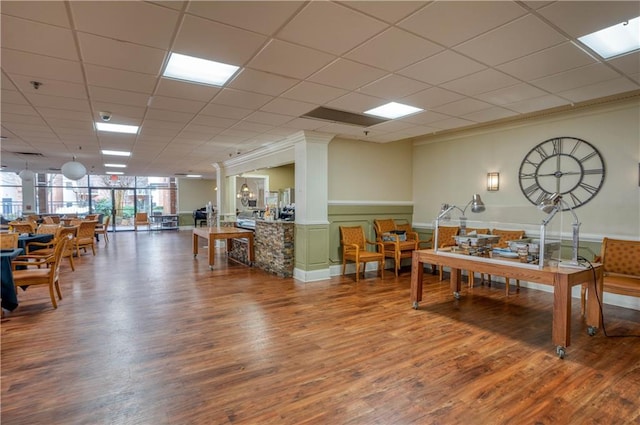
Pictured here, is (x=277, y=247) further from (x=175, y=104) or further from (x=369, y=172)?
(x=175, y=104)

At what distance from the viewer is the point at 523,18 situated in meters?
2.12

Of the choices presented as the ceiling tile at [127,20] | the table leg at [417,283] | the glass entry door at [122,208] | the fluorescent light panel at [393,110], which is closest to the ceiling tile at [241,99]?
the ceiling tile at [127,20]

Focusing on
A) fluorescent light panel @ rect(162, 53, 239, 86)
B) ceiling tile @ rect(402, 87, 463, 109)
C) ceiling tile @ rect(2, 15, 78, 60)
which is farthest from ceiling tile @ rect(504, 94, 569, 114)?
ceiling tile @ rect(2, 15, 78, 60)

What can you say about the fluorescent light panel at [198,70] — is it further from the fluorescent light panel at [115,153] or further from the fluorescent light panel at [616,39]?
the fluorescent light panel at [115,153]

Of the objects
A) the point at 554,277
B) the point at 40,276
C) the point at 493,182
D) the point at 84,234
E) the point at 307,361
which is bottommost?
the point at 307,361

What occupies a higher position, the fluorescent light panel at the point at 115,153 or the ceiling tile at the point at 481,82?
the ceiling tile at the point at 481,82

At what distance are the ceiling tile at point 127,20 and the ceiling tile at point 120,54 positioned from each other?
0.10m

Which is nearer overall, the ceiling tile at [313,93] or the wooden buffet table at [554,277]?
the wooden buffet table at [554,277]

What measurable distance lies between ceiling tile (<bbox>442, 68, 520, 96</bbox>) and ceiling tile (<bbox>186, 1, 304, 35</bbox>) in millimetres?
1895

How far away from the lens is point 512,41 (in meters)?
2.41

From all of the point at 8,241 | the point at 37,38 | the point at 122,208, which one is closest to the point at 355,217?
the point at 37,38

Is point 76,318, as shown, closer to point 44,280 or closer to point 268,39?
point 44,280

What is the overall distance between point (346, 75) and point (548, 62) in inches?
67.3

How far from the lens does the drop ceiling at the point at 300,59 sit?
2035 millimetres
